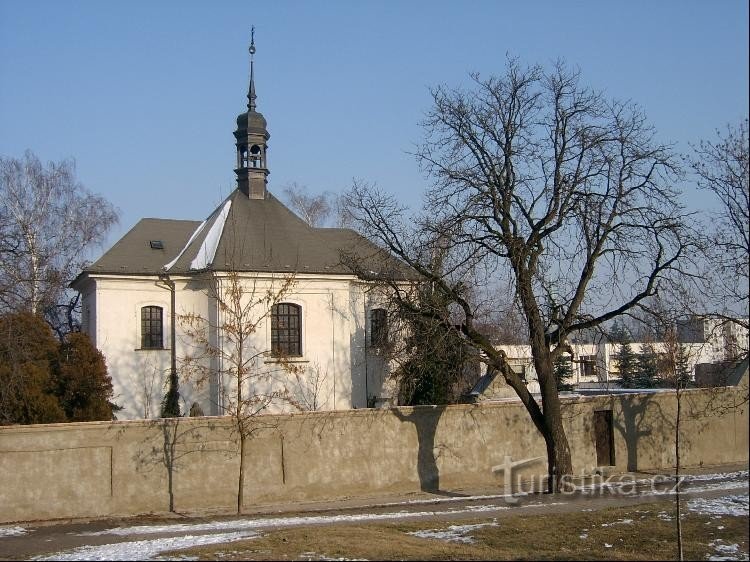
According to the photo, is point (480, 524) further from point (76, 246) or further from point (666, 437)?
point (76, 246)

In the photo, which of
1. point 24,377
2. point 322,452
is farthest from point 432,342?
point 24,377

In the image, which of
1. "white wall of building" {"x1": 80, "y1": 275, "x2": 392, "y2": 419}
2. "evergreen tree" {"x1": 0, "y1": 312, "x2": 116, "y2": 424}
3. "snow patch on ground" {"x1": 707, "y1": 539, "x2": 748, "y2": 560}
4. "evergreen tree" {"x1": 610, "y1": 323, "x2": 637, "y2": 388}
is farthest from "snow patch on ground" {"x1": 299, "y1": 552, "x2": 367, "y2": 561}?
"white wall of building" {"x1": 80, "y1": 275, "x2": 392, "y2": 419}

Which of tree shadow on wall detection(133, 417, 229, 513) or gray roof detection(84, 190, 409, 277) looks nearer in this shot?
tree shadow on wall detection(133, 417, 229, 513)

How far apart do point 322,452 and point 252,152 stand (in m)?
17.3

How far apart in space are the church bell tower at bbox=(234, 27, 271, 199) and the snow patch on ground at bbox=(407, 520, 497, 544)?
21034mm

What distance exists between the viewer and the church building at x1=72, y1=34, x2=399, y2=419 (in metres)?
28.8

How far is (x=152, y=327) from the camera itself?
1188 inches

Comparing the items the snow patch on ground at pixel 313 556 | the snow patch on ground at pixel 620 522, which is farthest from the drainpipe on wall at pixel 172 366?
the snow patch on ground at pixel 313 556

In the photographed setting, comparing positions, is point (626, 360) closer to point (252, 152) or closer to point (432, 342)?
point (432, 342)

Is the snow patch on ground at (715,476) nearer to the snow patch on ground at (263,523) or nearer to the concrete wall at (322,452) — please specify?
the concrete wall at (322,452)

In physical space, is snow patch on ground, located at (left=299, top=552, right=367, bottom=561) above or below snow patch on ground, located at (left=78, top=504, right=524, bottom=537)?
above

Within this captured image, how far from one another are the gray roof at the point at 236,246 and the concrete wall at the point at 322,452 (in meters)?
9.52

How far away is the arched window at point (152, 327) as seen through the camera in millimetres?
30016

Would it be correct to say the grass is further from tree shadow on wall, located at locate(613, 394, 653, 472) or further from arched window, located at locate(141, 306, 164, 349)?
arched window, located at locate(141, 306, 164, 349)
